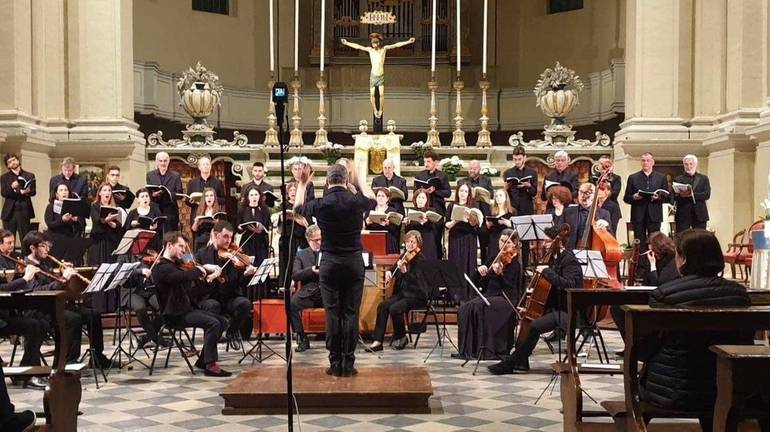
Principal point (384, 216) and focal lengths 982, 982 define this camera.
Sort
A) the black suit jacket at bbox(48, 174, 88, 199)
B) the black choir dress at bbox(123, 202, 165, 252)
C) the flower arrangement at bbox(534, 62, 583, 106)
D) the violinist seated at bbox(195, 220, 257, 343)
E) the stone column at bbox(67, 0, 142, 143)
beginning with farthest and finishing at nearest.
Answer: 1. the flower arrangement at bbox(534, 62, 583, 106)
2. the stone column at bbox(67, 0, 142, 143)
3. the black suit jacket at bbox(48, 174, 88, 199)
4. the black choir dress at bbox(123, 202, 165, 252)
5. the violinist seated at bbox(195, 220, 257, 343)

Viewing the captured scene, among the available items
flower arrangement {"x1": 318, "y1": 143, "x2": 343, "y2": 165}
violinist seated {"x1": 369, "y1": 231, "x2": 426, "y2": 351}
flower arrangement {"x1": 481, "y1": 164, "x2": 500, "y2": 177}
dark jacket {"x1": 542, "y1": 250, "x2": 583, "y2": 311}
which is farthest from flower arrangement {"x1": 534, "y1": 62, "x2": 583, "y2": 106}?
dark jacket {"x1": 542, "y1": 250, "x2": 583, "y2": 311}

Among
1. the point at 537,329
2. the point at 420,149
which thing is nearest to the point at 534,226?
the point at 537,329

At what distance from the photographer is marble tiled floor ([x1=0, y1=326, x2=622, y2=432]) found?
6.27 meters

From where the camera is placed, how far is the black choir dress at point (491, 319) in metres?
8.59

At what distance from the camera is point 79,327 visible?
791cm

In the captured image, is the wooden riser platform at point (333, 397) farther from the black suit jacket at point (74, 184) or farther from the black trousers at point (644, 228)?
the black trousers at point (644, 228)

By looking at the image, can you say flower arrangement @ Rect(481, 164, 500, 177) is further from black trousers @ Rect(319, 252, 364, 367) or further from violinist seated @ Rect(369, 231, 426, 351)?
black trousers @ Rect(319, 252, 364, 367)

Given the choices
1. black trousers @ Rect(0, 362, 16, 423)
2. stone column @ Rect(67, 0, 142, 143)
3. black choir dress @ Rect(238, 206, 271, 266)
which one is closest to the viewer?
black trousers @ Rect(0, 362, 16, 423)

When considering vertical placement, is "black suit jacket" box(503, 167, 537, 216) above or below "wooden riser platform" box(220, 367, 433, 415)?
above

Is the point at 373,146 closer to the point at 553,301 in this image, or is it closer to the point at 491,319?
the point at 491,319

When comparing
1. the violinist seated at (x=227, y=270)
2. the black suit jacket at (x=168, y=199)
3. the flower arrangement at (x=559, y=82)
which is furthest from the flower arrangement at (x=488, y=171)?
the violinist seated at (x=227, y=270)

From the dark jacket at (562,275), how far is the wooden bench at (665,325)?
3.08 meters

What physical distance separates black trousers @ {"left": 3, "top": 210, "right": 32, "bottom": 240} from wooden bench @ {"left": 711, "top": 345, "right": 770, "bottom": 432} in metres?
9.85

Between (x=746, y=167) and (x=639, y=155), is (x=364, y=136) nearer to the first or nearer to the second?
(x=639, y=155)
